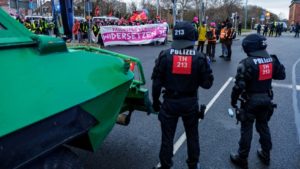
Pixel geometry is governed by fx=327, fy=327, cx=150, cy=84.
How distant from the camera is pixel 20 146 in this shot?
6.21 feet

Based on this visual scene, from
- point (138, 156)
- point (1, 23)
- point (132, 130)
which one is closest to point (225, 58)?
point (132, 130)

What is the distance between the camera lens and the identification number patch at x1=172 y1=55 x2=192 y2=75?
11.0ft

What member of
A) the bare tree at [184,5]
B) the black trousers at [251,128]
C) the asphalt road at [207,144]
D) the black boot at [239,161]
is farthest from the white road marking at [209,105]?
the bare tree at [184,5]

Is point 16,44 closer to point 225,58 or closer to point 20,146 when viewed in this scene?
point 20,146

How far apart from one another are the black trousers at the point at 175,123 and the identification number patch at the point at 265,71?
83 cm

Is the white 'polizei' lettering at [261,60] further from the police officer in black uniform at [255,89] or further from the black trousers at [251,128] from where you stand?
the black trousers at [251,128]

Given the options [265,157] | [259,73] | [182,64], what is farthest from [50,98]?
[265,157]

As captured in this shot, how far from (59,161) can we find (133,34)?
758 inches

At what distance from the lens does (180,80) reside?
11.1 ft

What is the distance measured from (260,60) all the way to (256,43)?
21 cm

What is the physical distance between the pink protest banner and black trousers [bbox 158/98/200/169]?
17.1 meters

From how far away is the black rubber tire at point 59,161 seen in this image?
2.12m

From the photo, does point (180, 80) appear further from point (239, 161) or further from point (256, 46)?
point (239, 161)

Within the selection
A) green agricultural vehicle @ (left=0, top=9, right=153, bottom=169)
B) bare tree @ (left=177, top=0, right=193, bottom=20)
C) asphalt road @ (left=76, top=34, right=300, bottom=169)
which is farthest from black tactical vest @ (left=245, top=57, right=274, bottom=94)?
bare tree @ (left=177, top=0, right=193, bottom=20)
